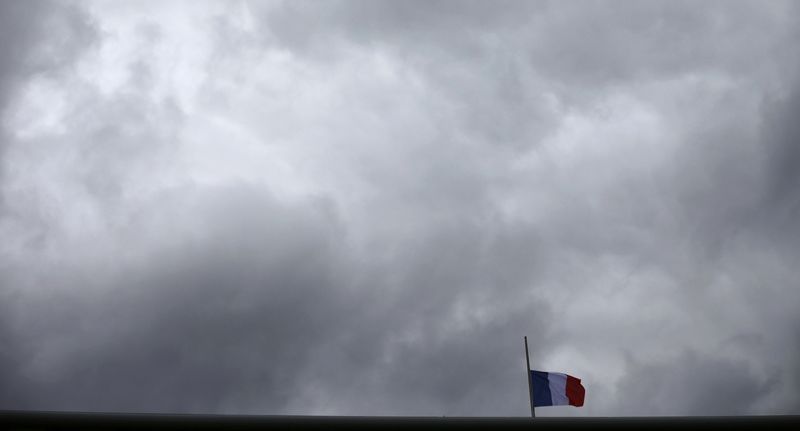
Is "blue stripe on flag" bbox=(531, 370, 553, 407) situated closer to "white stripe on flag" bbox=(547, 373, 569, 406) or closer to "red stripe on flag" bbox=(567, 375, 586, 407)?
"white stripe on flag" bbox=(547, 373, 569, 406)

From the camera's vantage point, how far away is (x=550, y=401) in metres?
33.5

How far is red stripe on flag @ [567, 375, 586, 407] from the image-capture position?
109 feet

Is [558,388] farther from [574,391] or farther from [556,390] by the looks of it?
[574,391]

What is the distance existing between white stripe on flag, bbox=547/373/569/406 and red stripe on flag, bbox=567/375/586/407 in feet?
0.63

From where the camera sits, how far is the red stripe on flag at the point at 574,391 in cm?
3331

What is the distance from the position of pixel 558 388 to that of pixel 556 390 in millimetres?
139

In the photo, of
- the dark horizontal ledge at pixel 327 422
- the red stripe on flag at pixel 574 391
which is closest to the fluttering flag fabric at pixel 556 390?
the red stripe on flag at pixel 574 391

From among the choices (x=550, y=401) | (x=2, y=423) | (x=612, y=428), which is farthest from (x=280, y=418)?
(x=550, y=401)

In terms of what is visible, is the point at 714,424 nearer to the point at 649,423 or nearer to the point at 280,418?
the point at 649,423

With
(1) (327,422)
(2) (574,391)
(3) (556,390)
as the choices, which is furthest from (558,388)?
(1) (327,422)

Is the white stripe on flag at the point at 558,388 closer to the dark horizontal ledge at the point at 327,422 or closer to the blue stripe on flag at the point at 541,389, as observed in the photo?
the blue stripe on flag at the point at 541,389

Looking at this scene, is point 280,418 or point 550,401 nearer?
point 280,418

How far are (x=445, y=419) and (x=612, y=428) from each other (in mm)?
1193

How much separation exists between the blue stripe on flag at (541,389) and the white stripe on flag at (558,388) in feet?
0.58
